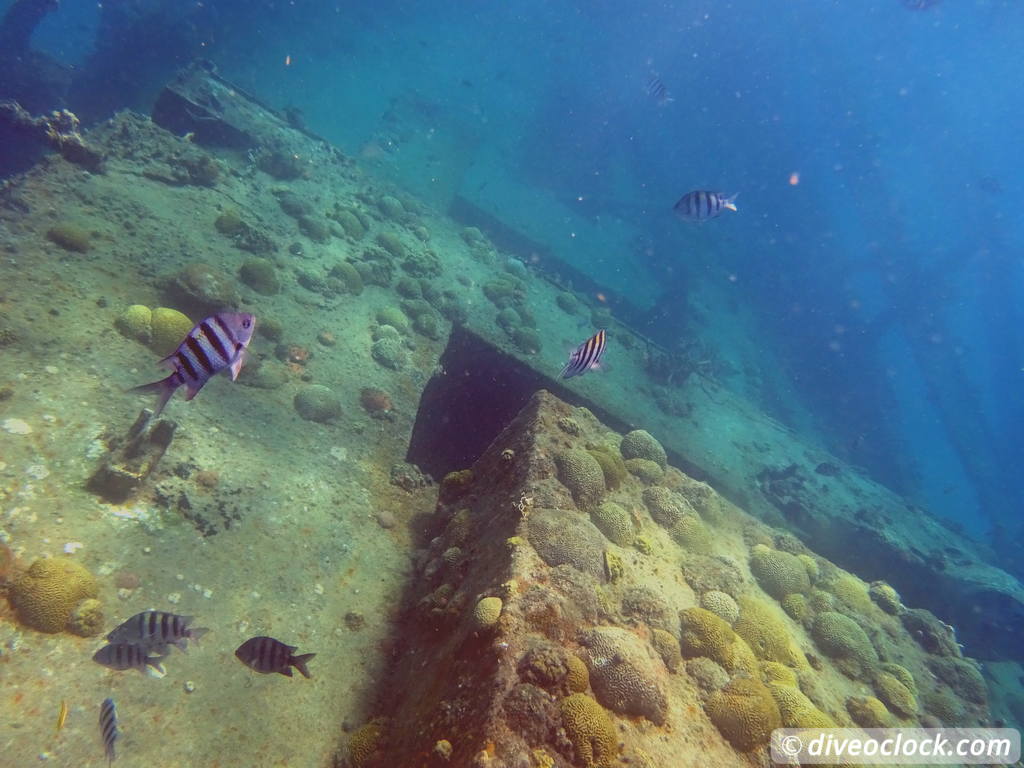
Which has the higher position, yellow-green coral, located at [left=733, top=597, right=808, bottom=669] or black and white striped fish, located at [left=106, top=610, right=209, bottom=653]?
yellow-green coral, located at [left=733, top=597, right=808, bottom=669]

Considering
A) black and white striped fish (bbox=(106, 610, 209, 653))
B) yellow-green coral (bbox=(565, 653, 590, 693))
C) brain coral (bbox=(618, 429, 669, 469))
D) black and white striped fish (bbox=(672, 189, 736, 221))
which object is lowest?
black and white striped fish (bbox=(106, 610, 209, 653))

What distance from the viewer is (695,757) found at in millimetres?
4309

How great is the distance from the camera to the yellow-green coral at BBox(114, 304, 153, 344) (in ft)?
25.1

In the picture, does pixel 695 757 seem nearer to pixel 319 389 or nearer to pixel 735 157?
pixel 319 389

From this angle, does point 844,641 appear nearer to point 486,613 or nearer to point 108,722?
point 486,613

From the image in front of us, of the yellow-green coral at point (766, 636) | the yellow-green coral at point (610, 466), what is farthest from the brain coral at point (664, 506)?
the yellow-green coral at point (766, 636)

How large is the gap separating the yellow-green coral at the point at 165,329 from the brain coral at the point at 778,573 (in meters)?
10.9

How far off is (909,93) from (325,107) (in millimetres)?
79018

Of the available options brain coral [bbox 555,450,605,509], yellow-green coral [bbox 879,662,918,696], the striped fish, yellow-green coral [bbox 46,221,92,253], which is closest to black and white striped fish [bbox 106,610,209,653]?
the striped fish

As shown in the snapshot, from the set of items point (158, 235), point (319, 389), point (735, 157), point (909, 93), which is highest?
point (909, 93)

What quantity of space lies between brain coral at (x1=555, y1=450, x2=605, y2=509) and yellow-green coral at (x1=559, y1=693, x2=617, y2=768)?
2884mm

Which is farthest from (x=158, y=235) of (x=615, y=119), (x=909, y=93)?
(x=909, y=93)

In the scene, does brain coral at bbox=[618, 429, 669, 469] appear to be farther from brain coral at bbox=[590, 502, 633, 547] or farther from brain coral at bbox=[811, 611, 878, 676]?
brain coral at bbox=[811, 611, 878, 676]

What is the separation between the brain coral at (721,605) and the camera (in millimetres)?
6281
